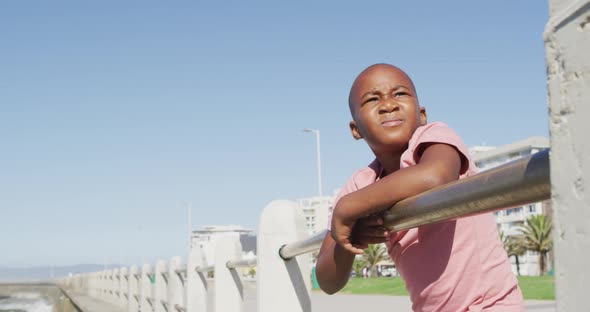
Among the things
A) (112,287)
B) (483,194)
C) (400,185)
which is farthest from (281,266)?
(112,287)

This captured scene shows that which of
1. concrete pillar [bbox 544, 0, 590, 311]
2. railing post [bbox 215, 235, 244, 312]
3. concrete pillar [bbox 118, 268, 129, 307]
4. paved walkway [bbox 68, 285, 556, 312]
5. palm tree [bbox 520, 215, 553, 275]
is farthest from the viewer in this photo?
palm tree [bbox 520, 215, 553, 275]

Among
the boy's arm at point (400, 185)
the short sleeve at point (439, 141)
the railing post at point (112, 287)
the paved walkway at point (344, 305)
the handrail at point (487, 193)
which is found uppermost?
the short sleeve at point (439, 141)

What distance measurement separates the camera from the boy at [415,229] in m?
1.28

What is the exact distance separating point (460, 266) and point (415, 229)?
0.46 ft

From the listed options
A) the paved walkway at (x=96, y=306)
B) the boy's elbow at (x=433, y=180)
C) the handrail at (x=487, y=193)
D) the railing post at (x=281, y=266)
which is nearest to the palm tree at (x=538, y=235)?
the paved walkway at (x=96, y=306)

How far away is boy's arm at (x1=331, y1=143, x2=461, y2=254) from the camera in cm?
120

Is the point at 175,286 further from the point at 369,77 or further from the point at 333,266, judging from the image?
the point at 369,77

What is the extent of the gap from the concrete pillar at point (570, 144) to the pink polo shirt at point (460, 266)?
87 cm

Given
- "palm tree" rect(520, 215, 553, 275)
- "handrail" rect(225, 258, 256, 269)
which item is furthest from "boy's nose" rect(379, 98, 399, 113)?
"palm tree" rect(520, 215, 553, 275)

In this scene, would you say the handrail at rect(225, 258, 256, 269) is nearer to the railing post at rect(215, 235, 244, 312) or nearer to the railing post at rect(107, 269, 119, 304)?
the railing post at rect(215, 235, 244, 312)

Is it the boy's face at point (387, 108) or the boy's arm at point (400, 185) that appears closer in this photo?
the boy's arm at point (400, 185)

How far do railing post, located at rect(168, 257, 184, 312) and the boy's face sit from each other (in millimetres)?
5114

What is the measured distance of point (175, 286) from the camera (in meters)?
7.05

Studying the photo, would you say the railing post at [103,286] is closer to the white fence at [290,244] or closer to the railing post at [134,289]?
the railing post at [134,289]
